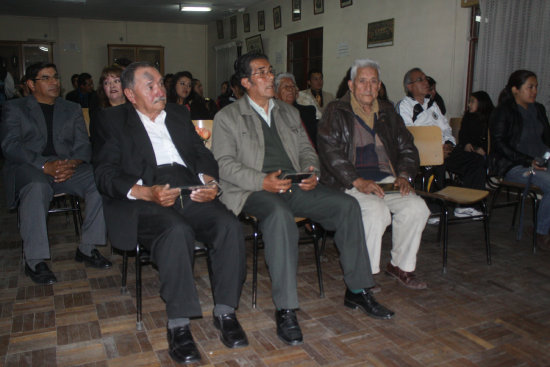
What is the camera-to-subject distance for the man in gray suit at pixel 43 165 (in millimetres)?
2836

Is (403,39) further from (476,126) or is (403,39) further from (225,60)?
(225,60)

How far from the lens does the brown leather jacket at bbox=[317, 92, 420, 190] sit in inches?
110

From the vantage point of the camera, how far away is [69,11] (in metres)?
11.3

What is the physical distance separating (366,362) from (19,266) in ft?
7.95

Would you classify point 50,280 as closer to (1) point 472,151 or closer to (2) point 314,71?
(1) point 472,151

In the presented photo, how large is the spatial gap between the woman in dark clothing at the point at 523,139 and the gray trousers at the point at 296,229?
1929 mm

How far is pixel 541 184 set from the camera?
3541 mm

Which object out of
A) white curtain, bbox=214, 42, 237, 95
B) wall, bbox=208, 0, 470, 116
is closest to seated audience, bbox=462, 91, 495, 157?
wall, bbox=208, 0, 470, 116

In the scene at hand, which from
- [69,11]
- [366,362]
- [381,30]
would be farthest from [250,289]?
[69,11]

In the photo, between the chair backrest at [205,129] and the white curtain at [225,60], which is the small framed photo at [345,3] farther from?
the chair backrest at [205,129]

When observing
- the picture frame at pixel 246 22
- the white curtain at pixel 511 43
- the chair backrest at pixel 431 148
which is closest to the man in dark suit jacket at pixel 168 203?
the chair backrest at pixel 431 148

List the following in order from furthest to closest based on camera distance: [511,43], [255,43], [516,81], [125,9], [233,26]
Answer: [233,26]
[125,9]
[255,43]
[511,43]
[516,81]

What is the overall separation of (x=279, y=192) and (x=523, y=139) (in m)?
2.56

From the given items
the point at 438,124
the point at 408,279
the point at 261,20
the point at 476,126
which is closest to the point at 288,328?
the point at 408,279
